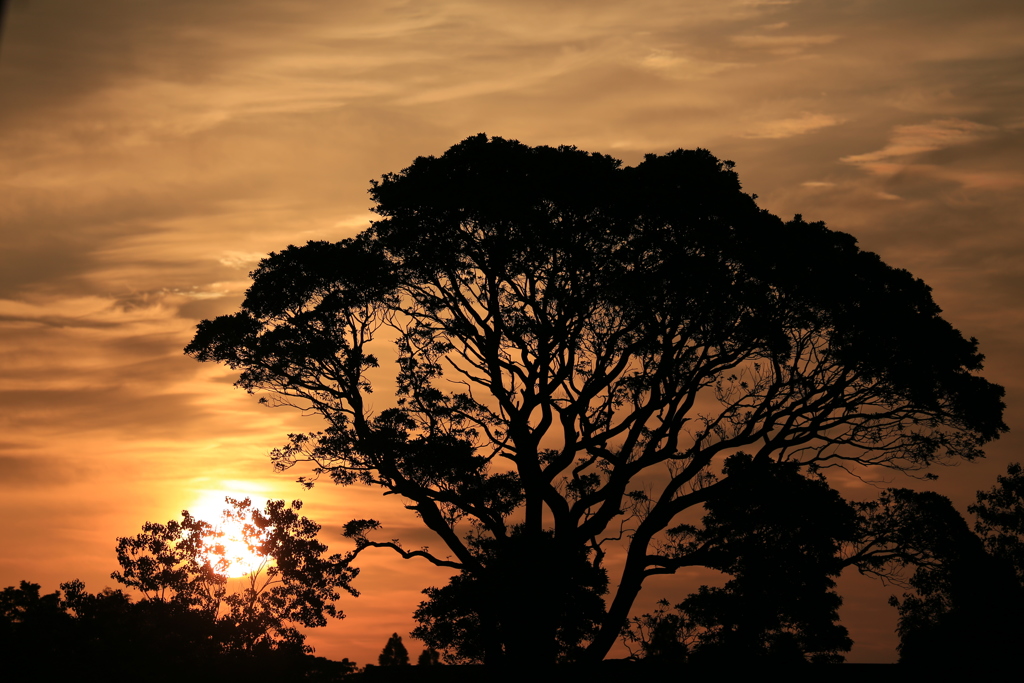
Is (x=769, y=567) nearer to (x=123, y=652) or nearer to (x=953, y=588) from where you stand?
(x=953, y=588)

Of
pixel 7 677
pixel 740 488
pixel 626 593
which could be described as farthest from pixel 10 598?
pixel 740 488

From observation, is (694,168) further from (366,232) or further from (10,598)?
(10,598)

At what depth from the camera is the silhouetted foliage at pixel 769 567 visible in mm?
23266

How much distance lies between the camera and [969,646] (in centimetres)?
2572

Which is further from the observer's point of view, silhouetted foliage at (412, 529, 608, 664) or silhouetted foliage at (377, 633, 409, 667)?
silhouetted foliage at (377, 633, 409, 667)

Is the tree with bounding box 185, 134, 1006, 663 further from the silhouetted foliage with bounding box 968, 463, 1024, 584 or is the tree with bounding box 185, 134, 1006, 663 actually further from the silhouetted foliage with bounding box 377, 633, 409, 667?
the silhouetted foliage with bounding box 377, 633, 409, 667

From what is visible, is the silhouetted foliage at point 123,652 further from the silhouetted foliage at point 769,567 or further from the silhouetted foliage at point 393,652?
the silhouetted foliage at point 393,652

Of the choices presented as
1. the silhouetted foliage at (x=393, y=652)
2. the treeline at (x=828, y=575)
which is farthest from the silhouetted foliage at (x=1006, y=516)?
the silhouetted foliage at (x=393, y=652)

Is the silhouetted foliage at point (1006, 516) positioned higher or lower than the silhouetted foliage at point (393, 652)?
higher

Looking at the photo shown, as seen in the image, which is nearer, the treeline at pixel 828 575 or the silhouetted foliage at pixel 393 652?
the treeline at pixel 828 575

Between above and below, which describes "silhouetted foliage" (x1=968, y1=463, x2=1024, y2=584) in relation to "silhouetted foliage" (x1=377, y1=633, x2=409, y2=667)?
above

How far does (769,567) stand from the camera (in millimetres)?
24922

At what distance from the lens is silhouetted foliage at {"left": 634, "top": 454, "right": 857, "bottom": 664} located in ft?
76.3

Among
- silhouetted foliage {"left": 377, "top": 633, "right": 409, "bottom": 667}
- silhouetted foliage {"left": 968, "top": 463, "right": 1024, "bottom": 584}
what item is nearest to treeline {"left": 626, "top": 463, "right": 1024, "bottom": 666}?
silhouetted foliage {"left": 968, "top": 463, "right": 1024, "bottom": 584}
